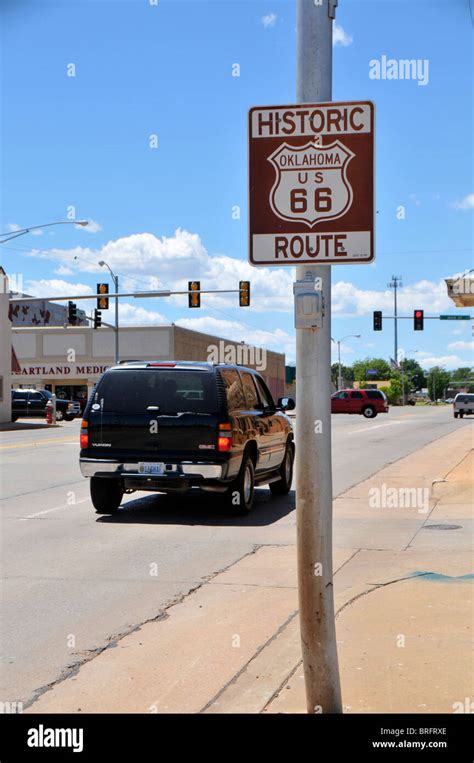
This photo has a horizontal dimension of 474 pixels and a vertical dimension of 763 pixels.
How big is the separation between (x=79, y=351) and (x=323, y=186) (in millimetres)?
66565

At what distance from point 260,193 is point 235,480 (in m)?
8.22

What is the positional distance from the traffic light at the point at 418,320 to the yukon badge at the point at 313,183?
155 ft

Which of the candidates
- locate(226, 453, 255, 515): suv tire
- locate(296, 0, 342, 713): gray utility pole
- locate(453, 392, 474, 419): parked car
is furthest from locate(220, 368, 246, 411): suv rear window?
locate(453, 392, 474, 419): parked car

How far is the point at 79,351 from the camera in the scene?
229 ft

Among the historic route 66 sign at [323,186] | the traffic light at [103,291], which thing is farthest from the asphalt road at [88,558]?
the traffic light at [103,291]

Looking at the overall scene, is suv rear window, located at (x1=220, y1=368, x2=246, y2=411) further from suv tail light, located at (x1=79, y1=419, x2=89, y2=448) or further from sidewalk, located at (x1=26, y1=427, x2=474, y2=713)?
sidewalk, located at (x1=26, y1=427, x2=474, y2=713)

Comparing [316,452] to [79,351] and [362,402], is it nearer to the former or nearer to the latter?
[362,402]

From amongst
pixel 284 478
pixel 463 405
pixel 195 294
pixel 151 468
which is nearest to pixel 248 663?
pixel 151 468

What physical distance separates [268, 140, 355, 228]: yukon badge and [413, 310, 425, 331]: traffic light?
155 feet

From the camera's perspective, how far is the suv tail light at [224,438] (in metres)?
11.9

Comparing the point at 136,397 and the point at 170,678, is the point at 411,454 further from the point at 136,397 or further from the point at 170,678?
the point at 170,678

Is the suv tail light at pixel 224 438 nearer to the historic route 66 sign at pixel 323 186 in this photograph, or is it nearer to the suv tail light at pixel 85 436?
the suv tail light at pixel 85 436

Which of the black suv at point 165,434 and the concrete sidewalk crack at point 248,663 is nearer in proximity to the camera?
the concrete sidewalk crack at point 248,663
